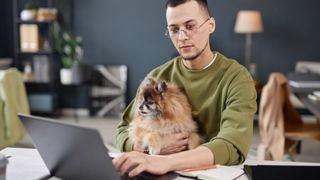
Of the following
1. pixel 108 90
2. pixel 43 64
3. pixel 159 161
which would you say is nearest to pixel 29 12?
pixel 43 64

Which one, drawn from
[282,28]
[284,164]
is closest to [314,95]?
[284,164]

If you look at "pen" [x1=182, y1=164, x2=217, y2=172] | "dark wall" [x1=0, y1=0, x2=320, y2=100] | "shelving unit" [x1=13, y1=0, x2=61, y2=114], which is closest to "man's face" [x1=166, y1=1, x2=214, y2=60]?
"pen" [x1=182, y1=164, x2=217, y2=172]

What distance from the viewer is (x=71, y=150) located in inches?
39.8

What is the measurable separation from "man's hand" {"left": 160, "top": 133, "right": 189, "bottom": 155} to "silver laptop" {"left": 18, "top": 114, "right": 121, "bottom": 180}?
320mm

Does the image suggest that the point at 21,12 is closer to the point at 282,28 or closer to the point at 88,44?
the point at 88,44

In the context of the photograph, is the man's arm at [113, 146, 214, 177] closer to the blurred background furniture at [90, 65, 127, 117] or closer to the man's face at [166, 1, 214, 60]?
the man's face at [166, 1, 214, 60]

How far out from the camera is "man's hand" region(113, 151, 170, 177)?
1097mm

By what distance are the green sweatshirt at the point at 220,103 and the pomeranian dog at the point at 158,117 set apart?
63 mm

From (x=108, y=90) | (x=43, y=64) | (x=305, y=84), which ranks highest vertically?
(x=305, y=84)

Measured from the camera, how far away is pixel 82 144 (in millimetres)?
948

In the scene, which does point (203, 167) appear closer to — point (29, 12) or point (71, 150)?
point (71, 150)

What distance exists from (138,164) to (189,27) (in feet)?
1.67

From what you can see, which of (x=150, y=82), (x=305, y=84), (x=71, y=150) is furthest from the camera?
(x=305, y=84)

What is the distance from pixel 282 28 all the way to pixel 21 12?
329cm
